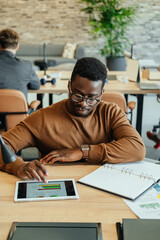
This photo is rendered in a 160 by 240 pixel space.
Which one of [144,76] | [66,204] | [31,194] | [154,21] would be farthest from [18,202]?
[154,21]

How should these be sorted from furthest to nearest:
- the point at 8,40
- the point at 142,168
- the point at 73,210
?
the point at 8,40 → the point at 142,168 → the point at 73,210

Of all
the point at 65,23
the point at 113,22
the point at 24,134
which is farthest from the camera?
the point at 65,23

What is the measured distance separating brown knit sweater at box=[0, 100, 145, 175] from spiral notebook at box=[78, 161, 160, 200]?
65 millimetres

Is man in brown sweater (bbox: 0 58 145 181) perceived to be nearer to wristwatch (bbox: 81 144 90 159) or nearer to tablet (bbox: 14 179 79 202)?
wristwatch (bbox: 81 144 90 159)

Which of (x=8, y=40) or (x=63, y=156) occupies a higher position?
(x=8, y=40)

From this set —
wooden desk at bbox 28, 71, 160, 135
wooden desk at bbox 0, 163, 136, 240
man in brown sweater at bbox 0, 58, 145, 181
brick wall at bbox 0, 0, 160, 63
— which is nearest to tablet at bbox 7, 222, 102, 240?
wooden desk at bbox 0, 163, 136, 240

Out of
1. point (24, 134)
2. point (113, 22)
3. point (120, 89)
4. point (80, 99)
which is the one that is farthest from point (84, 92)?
point (113, 22)

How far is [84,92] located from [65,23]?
651 cm

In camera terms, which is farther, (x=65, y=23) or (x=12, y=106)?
(x=65, y=23)

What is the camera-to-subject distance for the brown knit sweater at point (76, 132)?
1454 mm

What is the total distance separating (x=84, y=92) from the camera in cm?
141

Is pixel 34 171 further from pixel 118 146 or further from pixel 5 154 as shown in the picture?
pixel 118 146

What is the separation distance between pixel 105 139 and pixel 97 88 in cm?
30

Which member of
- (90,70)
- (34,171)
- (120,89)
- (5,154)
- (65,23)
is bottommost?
(120,89)
